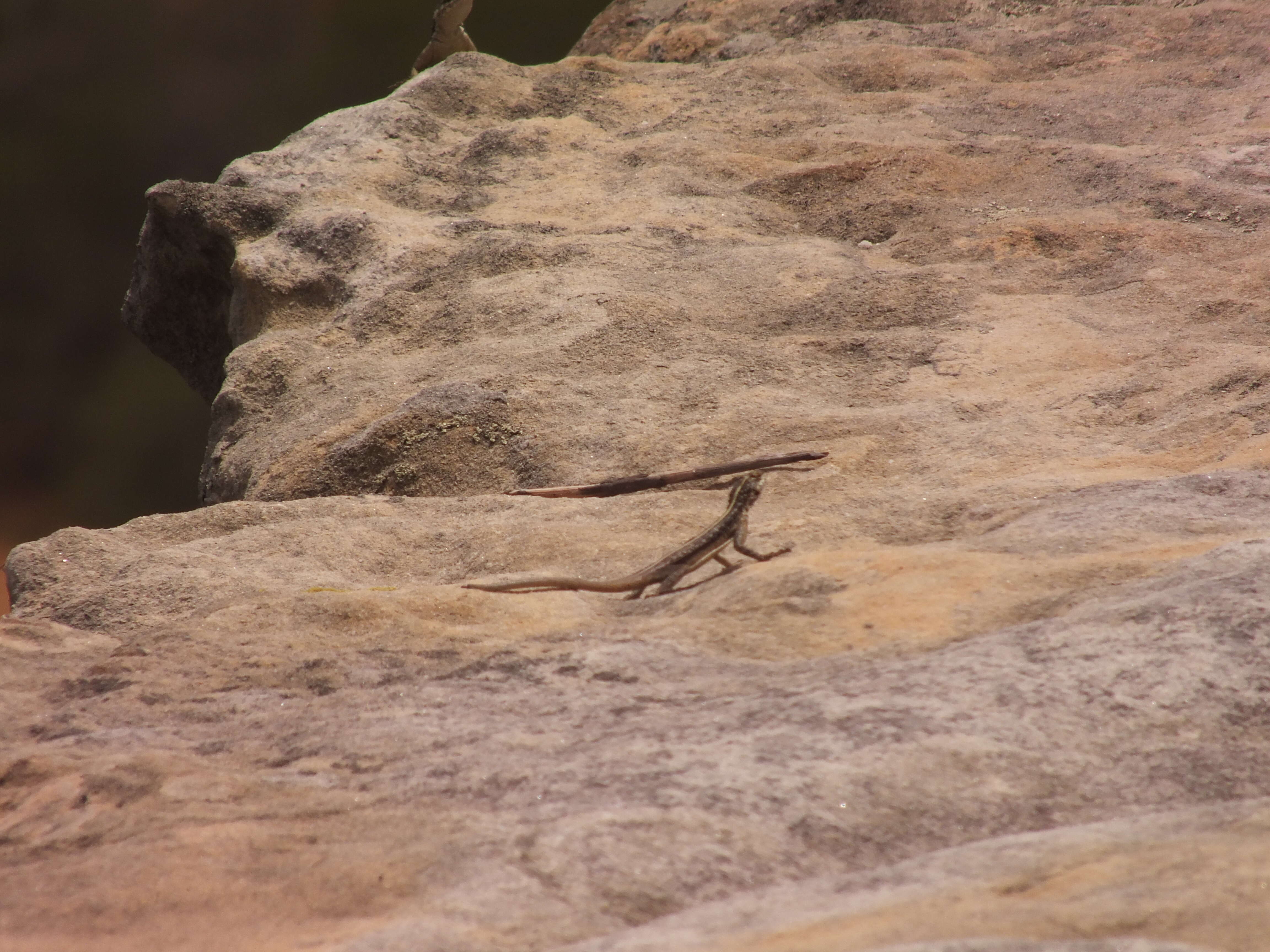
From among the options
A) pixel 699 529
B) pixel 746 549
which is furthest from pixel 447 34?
pixel 746 549

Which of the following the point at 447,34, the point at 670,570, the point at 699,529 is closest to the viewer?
the point at 670,570

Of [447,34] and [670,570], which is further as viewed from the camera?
[447,34]

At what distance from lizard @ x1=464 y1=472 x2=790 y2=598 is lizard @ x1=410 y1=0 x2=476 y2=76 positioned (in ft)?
18.2

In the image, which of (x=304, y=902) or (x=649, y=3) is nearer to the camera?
(x=304, y=902)

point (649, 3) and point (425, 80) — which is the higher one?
point (649, 3)

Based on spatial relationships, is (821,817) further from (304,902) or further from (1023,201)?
(1023,201)

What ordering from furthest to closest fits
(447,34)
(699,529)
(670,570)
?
1. (447,34)
2. (699,529)
3. (670,570)

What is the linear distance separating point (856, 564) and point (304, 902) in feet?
4.11

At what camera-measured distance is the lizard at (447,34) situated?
711cm

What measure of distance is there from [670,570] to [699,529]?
0.28 meters

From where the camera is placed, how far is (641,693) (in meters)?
1.80

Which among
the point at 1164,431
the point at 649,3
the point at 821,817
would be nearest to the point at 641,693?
the point at 821,817

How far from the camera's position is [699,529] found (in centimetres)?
260

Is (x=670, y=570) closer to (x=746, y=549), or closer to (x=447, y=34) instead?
(x=746, y=549)
